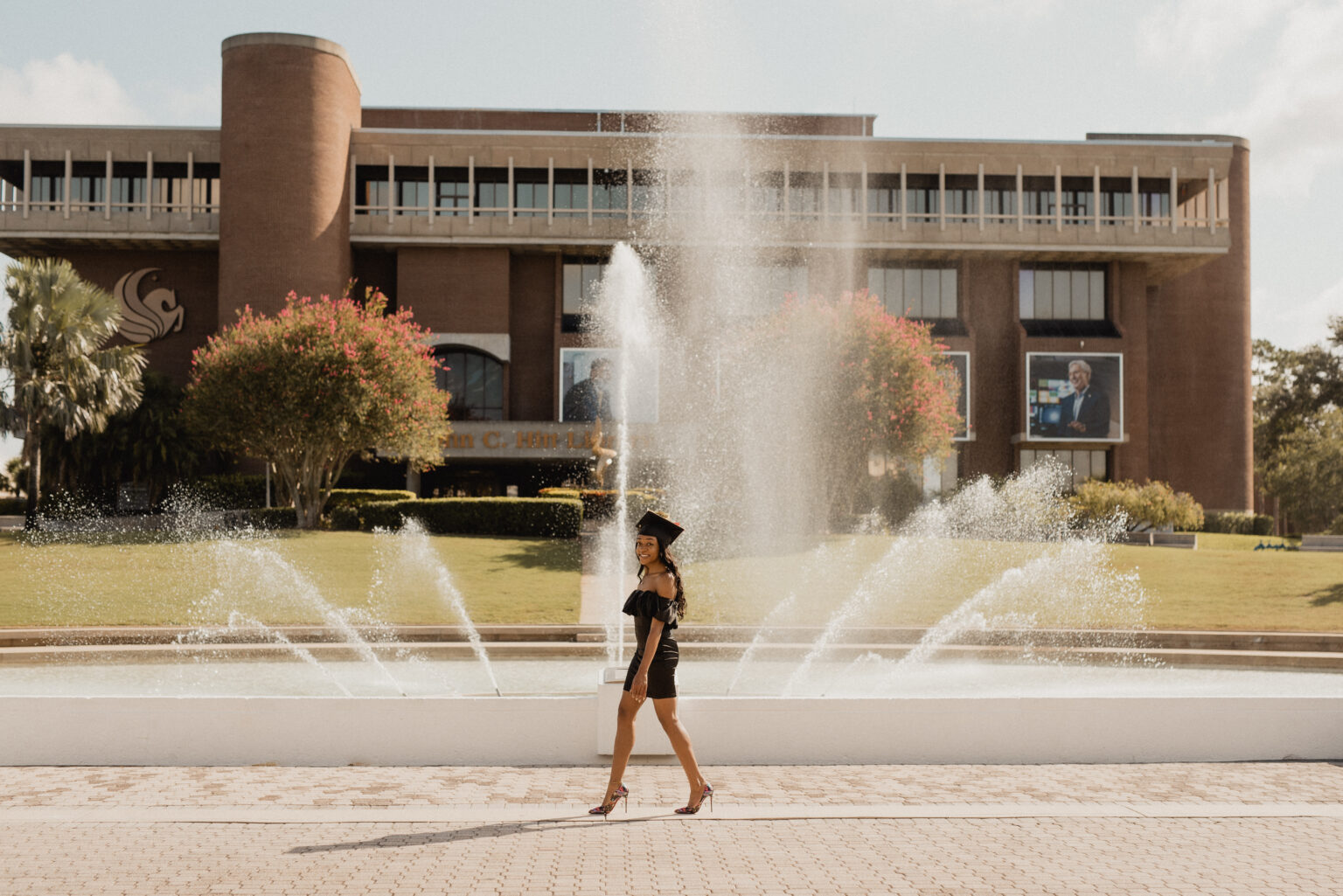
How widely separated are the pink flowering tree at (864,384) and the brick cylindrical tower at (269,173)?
20.3m

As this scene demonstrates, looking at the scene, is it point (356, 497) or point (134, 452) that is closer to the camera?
point (356, 497)

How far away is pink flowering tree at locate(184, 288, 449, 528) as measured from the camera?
27000 mm

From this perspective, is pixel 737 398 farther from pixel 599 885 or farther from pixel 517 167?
pixel 599 885

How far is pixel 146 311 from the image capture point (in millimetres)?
42906

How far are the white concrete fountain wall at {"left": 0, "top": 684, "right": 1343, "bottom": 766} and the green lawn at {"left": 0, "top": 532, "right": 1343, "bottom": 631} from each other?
27.2 feet

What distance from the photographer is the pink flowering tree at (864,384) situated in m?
28.8

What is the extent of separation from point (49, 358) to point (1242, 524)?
45.1 meters

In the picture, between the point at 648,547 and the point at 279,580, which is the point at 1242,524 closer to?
the point at 279,580

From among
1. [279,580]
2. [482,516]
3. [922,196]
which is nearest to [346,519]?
[482,516]

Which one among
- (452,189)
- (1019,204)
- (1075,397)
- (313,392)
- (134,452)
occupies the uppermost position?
(452,189)

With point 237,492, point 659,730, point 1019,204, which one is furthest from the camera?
point 1019,204

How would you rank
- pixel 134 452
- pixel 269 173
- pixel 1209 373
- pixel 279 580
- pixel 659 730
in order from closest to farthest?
Answer: pixel 659 730
pixel 279 580
pixel 134 452
pixel 269 173
pixel 1209 373

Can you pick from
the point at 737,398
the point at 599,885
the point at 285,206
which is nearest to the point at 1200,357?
the point at 737,398

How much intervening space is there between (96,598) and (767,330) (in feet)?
62.8
